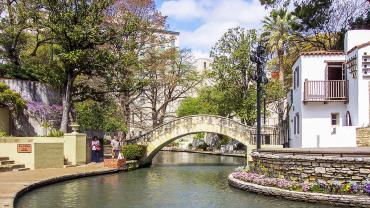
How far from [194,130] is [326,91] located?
12.2 metres

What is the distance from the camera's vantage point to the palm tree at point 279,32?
160 ft

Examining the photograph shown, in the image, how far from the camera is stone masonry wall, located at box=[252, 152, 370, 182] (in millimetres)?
17047

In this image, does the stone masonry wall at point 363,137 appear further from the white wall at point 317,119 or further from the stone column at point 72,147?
the stone column at point 72,147

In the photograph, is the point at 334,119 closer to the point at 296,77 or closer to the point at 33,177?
the point at 296,77

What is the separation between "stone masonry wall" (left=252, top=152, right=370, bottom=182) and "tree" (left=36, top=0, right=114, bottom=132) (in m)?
15.1

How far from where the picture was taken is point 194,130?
38.2 meters

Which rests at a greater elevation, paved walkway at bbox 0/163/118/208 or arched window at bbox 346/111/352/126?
arched window at bbox 346/111/352/126

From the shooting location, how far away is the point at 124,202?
17.7 metres

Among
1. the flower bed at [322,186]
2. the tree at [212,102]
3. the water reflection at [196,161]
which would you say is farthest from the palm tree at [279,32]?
the flower bed at [322,186]

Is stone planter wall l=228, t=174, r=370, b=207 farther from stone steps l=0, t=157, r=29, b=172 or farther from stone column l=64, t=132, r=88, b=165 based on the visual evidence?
stone column l=64, t=132, r=88, b=165

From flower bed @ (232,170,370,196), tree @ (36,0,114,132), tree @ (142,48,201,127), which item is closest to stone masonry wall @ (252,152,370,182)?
flower bed @ (232,170,370,196)

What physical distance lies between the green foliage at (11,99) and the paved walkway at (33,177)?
19.7 ft

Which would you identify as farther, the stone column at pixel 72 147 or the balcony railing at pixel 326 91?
the stone column at pixel 72 147

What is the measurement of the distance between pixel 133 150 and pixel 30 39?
1721 centimetres
